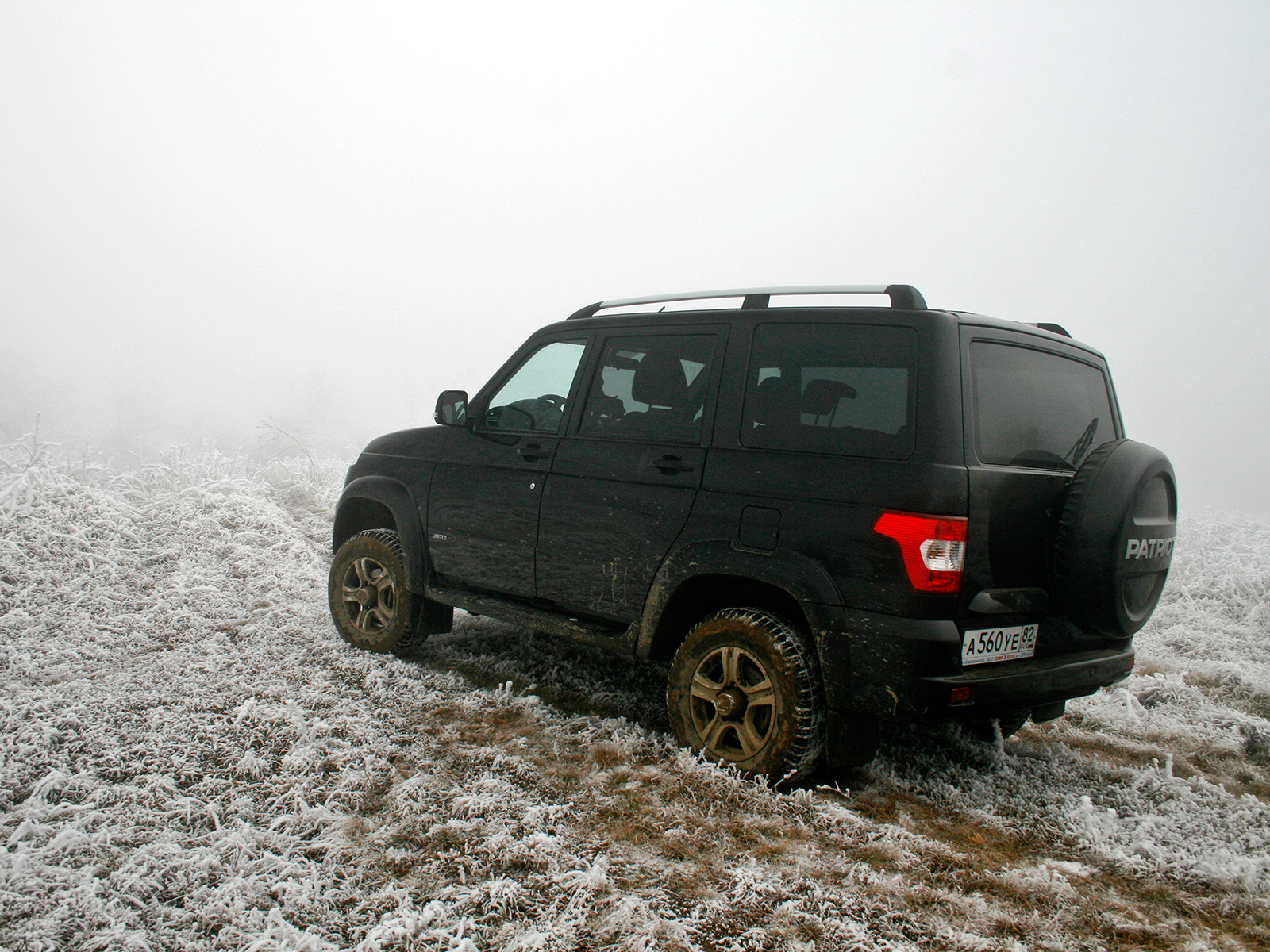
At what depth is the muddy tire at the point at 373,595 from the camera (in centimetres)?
484

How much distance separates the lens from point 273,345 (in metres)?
88.0

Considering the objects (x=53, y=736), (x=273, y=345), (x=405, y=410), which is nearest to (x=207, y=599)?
(x=53, y=736)

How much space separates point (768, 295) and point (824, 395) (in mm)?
592

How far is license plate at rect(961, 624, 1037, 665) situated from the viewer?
9.28ft

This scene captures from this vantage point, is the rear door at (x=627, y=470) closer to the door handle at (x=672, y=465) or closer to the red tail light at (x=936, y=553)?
the door handle at (x=672, y=465)

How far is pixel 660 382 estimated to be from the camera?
3.79m

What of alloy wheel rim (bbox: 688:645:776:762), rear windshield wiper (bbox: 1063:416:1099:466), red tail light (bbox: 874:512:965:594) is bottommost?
alloy wheel rim (bbox: 688:645:776:762)

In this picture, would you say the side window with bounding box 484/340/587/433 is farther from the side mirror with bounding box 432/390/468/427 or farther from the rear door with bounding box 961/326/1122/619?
the rear door with bounding box 961/326/1122/619

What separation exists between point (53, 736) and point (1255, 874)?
4573 millimetres

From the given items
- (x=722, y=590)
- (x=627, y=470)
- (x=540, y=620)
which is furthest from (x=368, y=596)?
(x=722, y=590)

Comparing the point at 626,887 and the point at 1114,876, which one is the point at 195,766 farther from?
the point at 1114,876

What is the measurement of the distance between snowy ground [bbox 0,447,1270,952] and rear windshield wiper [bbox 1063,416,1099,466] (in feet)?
4.35

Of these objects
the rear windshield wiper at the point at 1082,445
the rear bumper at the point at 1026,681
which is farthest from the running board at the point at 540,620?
the rear windshield wiper at the point at 1082,445

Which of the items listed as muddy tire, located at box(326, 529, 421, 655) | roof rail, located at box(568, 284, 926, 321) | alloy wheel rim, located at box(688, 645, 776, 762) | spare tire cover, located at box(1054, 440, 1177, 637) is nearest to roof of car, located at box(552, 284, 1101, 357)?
roof rail, located at box(568, 284, 926, 321)
